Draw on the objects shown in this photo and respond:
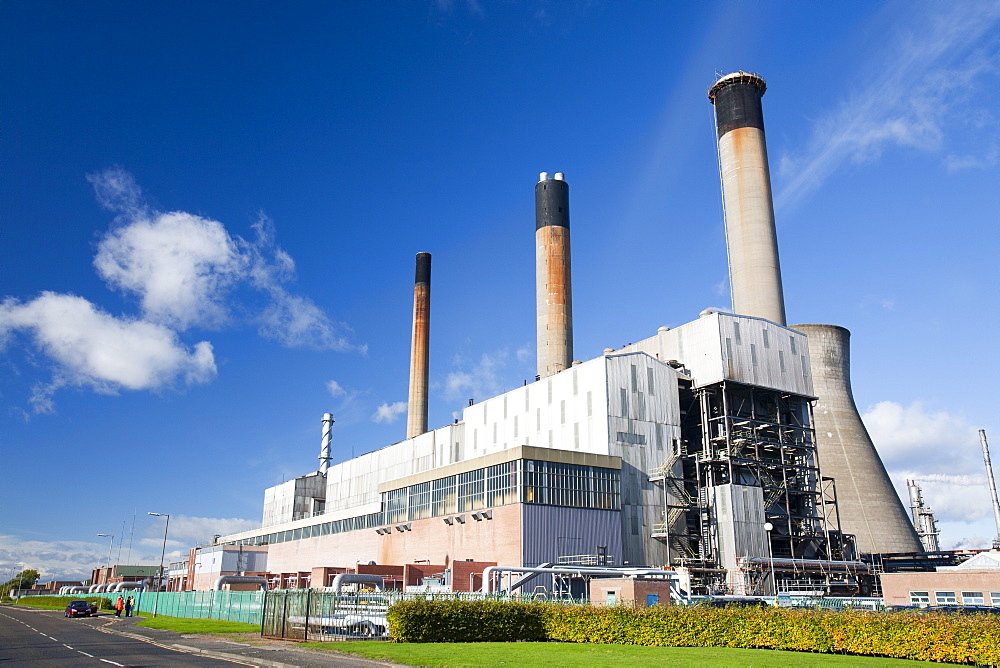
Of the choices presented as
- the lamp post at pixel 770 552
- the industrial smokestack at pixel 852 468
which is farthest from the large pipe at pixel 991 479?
the lamp post at pixel 770 552

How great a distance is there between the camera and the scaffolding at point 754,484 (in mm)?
50094

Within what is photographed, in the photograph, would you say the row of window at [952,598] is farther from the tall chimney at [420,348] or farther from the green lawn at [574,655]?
the tall chimney at [420,348]

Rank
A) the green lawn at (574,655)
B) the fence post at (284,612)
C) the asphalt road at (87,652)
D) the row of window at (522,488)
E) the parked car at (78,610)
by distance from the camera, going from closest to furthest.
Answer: the green lawn at (574,655), the asphalt road at (87,652), the fence post at (284,612), the row of window at (522,488), the parked car at (78,610)

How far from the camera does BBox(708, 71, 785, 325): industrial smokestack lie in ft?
201

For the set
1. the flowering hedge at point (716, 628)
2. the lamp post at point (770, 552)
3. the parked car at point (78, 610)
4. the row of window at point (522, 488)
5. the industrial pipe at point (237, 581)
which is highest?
the row of window at point (522, 488)

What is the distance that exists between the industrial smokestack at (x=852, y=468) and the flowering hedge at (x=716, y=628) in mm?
38789

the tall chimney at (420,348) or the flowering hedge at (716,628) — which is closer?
the flowering hedge at (716,628)

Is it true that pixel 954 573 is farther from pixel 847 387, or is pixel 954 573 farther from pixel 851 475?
pixel 847 387

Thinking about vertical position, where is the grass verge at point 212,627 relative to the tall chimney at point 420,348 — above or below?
below

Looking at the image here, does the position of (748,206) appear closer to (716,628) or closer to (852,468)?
(852,468)

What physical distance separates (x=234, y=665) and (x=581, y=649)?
9.94m

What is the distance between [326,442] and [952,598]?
8922 centimetres

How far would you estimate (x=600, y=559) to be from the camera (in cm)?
4688

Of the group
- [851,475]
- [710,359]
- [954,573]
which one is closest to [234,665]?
[954,573]
